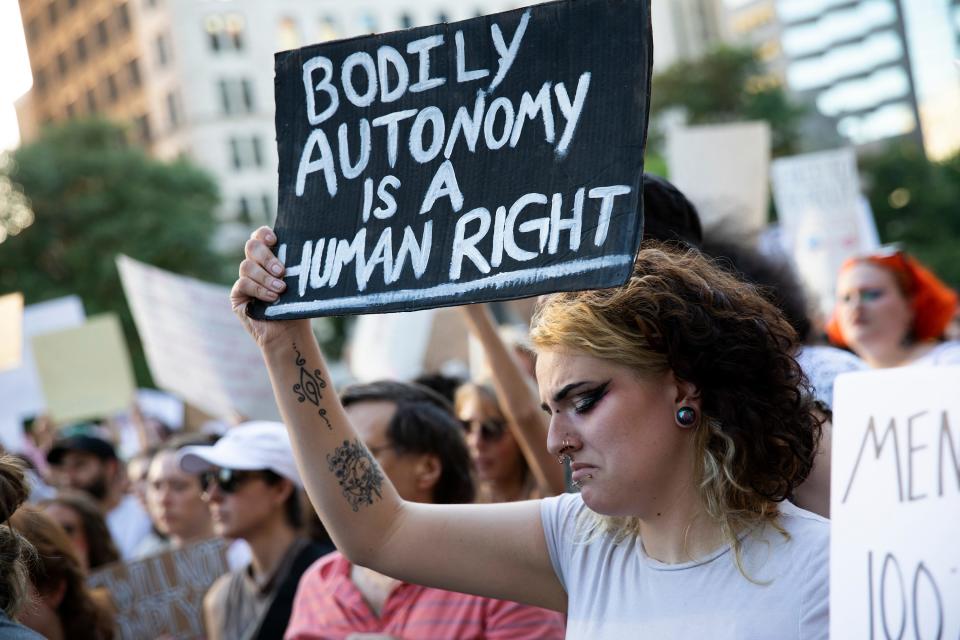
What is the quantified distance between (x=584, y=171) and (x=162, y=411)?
30.9 feet

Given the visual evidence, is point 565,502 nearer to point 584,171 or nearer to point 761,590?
point 761,590

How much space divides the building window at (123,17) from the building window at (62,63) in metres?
7.20

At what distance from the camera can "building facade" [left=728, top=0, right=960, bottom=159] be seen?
350ft

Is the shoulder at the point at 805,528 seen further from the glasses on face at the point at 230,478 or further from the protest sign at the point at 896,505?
the glasses on face at the point at 230,478

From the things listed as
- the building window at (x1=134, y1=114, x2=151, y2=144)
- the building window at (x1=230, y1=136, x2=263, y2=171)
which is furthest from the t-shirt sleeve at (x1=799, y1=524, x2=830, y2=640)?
the building window at (x1=134, y1=114, x2=151, y2=144)

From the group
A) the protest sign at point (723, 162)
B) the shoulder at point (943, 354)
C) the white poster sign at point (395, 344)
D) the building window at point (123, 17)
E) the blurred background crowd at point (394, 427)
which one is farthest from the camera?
the building window at point (123, 17)

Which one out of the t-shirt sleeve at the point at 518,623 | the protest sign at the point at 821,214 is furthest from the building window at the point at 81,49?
the t-shirt sleeve at the point at 518,623

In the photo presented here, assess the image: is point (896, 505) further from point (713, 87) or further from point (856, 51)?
point (856, 51)

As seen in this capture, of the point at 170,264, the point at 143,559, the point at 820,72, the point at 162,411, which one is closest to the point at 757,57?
the point at 170,264

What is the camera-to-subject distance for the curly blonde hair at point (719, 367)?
220 centimetres

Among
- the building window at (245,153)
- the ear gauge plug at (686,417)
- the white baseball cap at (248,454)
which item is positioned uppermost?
the building window at (245,153)

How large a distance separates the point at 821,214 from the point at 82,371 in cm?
545

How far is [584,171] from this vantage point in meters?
2.10

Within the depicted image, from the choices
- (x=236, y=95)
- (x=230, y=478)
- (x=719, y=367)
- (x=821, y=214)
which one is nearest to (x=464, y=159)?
(x=719, y=367)
